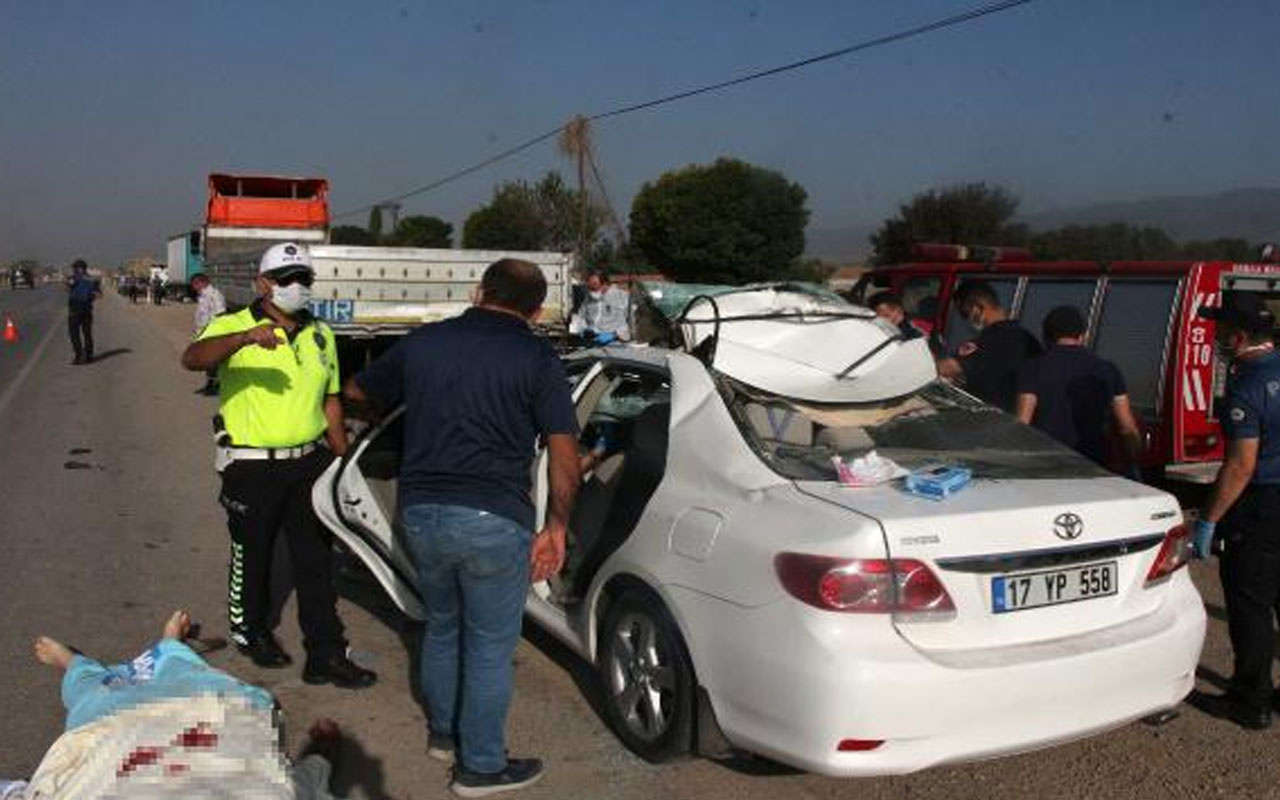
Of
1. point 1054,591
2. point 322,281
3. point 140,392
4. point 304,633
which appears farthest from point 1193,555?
point 140,392

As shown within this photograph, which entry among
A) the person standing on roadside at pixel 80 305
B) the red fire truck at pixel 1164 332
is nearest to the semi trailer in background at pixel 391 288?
the person standing on roadside at pixel 80 305

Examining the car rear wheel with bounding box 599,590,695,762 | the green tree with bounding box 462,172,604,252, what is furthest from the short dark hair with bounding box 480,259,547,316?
the green tree with bounding box 462,172,604,252

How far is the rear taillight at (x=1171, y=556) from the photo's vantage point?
3.58 metres

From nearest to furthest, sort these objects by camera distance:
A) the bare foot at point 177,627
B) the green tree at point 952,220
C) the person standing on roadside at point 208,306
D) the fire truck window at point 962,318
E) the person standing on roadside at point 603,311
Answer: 1. the bare foot at point 177,627
2. the fire truck window at point 962,318
3. the person standing on roadside at point 603,311
4. the person standing on roadside at point 208,306
5. the green tree at point 952,220

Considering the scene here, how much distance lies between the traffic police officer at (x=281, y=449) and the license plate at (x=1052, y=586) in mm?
2585

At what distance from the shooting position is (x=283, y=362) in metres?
4.45

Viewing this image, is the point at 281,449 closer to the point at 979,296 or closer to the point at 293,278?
the point at 293,278

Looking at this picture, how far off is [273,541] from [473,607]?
59.7 inches

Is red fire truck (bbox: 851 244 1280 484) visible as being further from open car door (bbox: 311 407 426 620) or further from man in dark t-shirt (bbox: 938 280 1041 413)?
open car door (bbox: 311 407 426 620)

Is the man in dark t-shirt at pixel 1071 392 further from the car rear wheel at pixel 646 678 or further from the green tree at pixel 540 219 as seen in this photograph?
the green tree at pixel 540 219

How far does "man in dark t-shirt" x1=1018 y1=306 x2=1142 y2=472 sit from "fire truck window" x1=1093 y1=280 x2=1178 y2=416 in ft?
7.87

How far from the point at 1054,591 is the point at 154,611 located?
424cm

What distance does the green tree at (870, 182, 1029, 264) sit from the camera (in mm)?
45062

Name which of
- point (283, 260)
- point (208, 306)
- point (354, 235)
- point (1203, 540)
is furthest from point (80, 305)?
point (354, 235)
